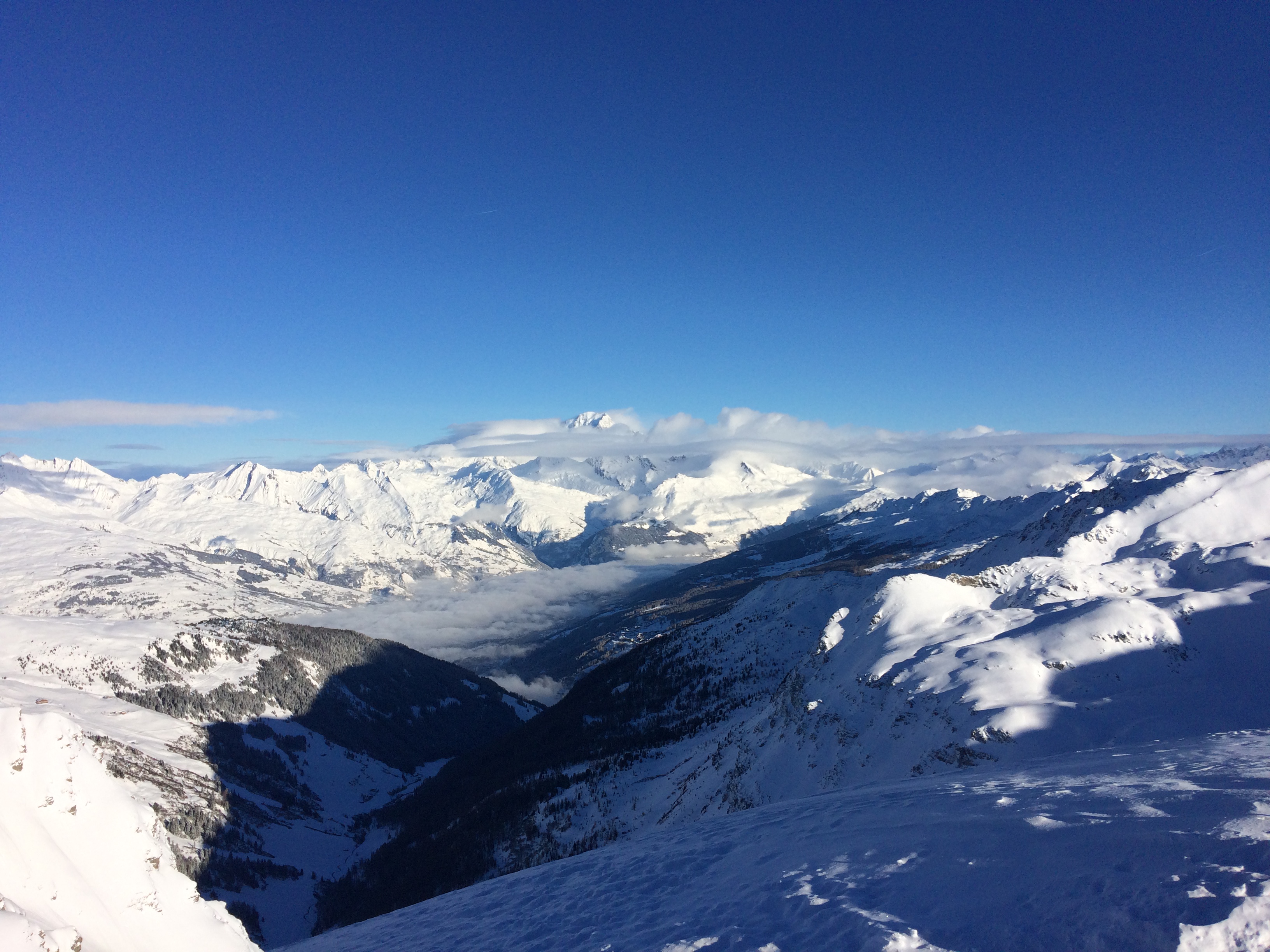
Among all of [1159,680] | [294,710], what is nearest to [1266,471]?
[1159,680]

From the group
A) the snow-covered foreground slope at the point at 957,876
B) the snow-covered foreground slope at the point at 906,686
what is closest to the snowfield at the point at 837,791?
the snow-covered foreground slope at the point at 957,876

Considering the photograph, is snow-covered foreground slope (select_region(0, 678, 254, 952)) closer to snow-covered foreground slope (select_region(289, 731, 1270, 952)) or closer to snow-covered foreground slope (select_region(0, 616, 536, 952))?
snow-covered foreground slope (select_region(0, 616, 536, 952))

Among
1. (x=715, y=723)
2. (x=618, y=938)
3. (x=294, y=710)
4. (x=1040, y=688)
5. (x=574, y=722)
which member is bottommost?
(x=294, y=710)

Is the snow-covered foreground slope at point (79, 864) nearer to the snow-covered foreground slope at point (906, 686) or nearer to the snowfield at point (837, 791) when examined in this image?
the snowfield at point (837, 791)

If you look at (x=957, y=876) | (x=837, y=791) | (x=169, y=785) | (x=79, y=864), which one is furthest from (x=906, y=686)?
(x=169, y=785)

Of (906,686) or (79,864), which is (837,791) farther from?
(79,864)

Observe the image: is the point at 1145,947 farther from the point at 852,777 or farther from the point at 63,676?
the point at 63,676
